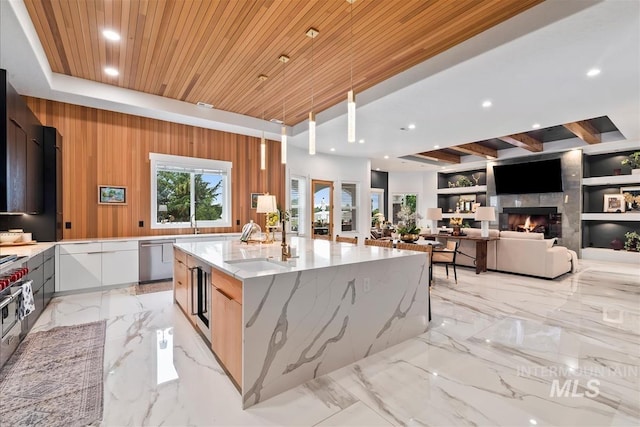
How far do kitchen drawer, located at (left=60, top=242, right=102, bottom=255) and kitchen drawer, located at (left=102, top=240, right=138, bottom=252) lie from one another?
0.08 m

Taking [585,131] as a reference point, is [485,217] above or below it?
below

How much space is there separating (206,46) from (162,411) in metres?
3.59

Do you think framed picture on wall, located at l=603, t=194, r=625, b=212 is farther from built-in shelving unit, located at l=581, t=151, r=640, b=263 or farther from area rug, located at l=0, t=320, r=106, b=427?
area rug, located at l=0, t=320, r=106, b=427

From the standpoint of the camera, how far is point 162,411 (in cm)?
192

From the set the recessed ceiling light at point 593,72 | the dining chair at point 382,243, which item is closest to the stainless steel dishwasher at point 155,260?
the dining chair at point 382,243

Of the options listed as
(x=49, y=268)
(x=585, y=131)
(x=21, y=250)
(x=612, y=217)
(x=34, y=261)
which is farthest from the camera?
(x=612, y=217)

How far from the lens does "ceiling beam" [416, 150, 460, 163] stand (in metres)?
9.58

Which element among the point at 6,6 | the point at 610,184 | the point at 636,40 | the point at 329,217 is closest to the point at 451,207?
the point at 610,184

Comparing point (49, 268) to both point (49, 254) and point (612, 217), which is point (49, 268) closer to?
point (49, 254)

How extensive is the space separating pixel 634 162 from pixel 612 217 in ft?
4.79

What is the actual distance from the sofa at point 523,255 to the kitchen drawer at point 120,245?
6291mm

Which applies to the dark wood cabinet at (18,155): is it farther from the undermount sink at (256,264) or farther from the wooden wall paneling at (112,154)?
the undermount sink at (256,264)

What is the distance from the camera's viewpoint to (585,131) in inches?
267

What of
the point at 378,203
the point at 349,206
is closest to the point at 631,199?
the point at 349,206
